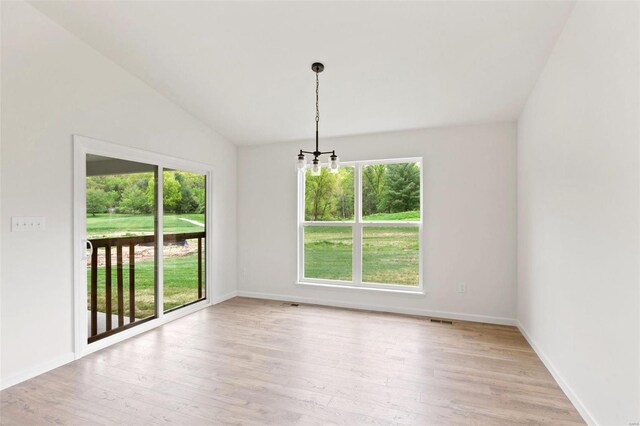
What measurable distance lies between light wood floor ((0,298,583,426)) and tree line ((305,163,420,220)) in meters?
1.61

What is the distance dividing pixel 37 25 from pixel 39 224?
5.36ft

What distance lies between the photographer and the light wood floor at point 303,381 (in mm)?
2090

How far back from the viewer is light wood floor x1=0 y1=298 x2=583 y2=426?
2090mm

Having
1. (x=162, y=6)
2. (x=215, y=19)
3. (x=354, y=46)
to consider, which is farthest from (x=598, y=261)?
(x=162, y=6)

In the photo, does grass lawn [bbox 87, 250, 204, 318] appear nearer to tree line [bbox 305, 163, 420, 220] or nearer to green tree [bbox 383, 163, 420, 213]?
tree line [bbox 305, 163, 420, 220]

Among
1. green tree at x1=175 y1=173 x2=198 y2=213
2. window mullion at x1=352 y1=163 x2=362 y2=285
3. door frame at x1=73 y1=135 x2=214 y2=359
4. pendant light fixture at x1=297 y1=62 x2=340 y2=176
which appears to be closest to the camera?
pendant light fixture at x1=297 y1=62 x2=340 y2=176

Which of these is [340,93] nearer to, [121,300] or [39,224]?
[39,224]

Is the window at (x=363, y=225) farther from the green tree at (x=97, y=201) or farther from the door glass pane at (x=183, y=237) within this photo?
the green tree at (x=97, y=201)

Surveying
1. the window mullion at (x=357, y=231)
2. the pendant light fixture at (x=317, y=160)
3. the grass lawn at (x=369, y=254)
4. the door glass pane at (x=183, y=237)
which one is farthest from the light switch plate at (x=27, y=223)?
the window mullion at (x=357, y=231)

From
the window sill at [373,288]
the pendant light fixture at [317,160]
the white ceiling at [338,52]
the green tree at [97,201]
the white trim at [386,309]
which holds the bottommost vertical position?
the white trim at [386,309]

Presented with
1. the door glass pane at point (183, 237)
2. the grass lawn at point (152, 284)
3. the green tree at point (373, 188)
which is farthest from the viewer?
the green tree at point (373, 188)

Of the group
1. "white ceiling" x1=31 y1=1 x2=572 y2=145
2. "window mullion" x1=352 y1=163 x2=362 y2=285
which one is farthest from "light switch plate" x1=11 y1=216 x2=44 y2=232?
"window mullion" x1=352 y1=163 x2=362 y2=285

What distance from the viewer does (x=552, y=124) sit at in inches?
103

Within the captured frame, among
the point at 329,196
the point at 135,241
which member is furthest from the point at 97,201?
the point at 329,196
